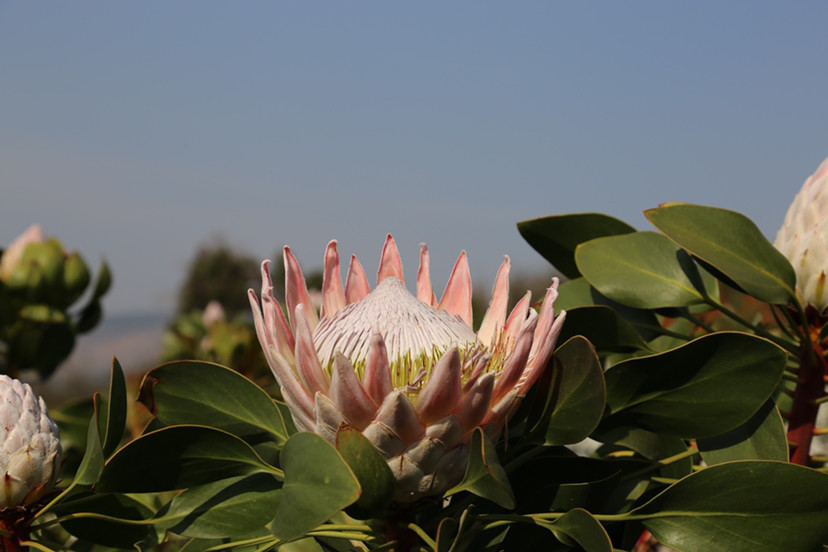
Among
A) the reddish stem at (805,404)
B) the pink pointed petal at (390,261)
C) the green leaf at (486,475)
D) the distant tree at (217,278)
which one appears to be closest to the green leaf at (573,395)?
the green leaf at (486,475)

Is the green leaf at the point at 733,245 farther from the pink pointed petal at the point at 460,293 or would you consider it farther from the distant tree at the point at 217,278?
the distant tree at the point at 217,278

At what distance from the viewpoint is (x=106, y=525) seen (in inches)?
42.4

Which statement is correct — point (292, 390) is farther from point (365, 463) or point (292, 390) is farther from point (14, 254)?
point (14, 254)

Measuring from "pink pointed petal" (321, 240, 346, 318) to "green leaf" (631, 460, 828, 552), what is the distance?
1.61ft

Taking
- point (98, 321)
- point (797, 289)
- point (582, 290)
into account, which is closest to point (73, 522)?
point (582, 290)

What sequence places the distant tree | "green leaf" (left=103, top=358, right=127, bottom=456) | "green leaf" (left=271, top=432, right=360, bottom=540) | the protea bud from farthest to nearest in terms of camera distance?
the distant tree → the protea bud → "green leaf" (left=103, top=358, right=127, bottom=456) → "green leaf" (left=271, top=432, right=360, bottom=540)

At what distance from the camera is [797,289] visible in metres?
1.20

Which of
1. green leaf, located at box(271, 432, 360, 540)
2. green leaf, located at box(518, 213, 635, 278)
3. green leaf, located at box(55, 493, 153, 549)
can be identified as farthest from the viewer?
green leaf, located at box(518, 213, 635, 278)

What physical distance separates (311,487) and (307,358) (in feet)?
0.49

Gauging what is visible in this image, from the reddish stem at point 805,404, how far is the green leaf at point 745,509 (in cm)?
35

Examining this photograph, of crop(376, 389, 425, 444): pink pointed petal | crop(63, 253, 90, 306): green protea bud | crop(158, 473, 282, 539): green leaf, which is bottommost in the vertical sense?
crop(63, 253, 90, 306): green protea bud

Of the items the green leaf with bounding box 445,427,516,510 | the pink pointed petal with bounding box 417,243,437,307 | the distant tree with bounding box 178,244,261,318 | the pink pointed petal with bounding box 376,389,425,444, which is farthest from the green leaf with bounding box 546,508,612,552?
the distant tree with bounding box 178,244,261,318

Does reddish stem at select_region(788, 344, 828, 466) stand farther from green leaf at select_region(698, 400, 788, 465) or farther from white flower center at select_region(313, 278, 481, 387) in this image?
white flower center at select_region(313, 278, 481, 387)

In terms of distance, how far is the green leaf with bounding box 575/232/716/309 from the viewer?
121 cm
